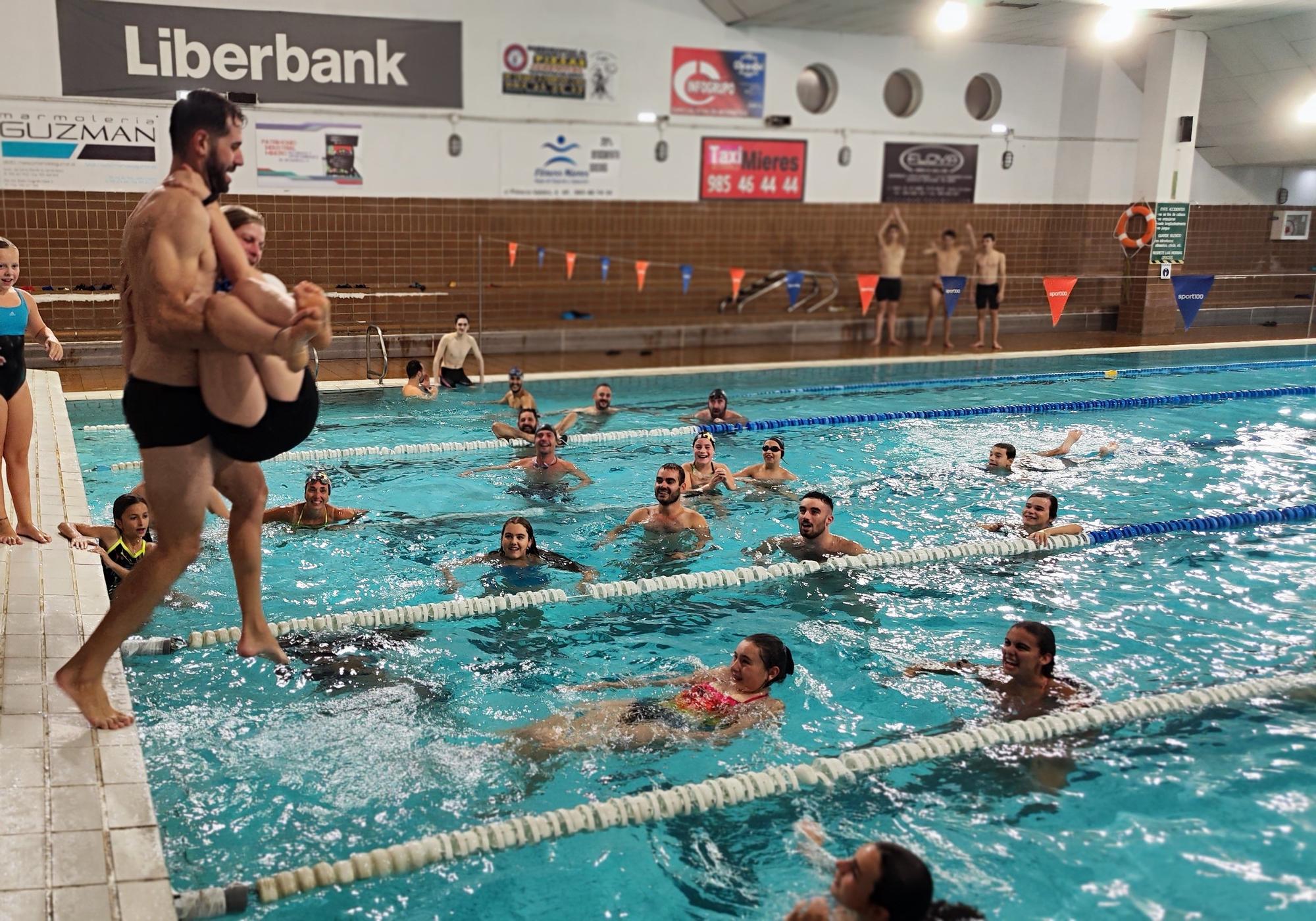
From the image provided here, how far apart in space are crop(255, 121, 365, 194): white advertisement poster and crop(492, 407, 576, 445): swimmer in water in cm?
566

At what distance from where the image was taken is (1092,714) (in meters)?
4.83

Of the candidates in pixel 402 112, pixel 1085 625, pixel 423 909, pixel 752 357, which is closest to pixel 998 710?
pixel 1085 625

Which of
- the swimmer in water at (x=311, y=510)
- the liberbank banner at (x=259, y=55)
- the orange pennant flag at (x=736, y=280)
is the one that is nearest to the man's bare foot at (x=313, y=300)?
the swimmer in water at (x=311, y=510)

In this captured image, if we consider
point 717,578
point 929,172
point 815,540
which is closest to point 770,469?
point 815,540

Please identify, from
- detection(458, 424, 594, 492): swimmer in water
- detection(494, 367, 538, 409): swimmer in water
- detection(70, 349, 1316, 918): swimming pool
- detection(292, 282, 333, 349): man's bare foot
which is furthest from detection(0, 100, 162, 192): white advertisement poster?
detection(292, 282, 333, 349): man's bare foot

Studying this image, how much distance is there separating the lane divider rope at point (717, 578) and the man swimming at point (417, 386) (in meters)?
5.54

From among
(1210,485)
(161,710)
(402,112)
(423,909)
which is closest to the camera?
(423,909)

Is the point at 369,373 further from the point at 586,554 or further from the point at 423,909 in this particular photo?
the point at 423,909

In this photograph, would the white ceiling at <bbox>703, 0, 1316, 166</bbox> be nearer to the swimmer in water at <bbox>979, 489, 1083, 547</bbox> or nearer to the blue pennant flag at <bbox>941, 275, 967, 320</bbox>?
the blue pennant flag at <bbox>941, 275, 967, 320</bbox>

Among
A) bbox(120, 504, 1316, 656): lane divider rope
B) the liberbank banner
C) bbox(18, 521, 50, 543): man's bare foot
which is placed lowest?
bbox(120, 504, 1316, 656): lane divider rope

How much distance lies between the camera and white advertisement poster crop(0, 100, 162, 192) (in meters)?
13.1

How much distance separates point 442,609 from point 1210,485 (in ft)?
21.0

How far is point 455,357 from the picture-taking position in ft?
40.4

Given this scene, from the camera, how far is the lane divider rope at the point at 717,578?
17.6 ft
